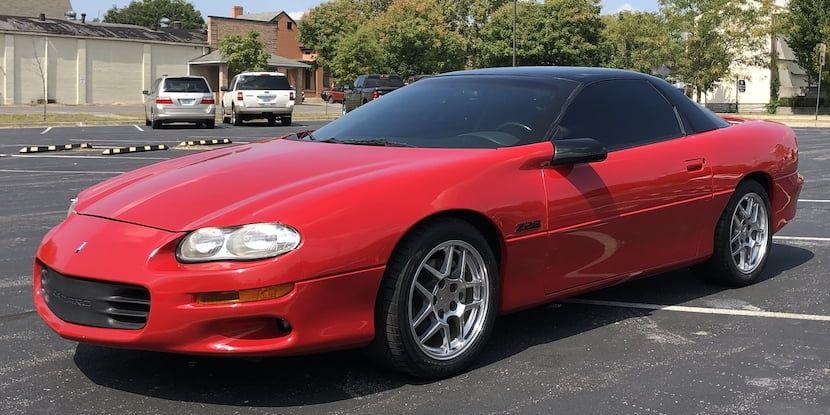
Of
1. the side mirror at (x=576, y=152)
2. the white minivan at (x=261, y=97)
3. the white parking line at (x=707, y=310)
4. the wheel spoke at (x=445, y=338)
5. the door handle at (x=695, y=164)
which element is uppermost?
the white minivan at (x=261, y=97)

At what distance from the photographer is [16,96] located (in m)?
48.3

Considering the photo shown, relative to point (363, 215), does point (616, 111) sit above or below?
above

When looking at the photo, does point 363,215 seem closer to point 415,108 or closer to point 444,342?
point 444,342

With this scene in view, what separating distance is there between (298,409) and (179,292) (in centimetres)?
69

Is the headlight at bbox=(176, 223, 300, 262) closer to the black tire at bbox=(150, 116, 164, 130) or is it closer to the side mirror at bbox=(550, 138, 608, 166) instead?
the side mirror at bbox=(550, 138, 608, 166)

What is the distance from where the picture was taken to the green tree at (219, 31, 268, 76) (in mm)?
49734

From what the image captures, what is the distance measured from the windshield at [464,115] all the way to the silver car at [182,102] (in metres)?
20.4

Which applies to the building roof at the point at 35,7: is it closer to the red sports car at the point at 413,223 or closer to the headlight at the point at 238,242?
the red sports car at the point at 413,223

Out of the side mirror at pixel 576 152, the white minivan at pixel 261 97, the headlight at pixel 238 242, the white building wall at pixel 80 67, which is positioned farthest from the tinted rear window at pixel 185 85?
the white building wall at pixel 80 67

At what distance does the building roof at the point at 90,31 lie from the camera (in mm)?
48625

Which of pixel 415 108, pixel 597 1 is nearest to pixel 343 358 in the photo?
pixel 415 108

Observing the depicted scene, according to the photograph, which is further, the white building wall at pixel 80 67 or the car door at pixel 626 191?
the white building wall at pixel 80 67

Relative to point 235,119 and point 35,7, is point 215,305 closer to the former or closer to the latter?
point 235,119

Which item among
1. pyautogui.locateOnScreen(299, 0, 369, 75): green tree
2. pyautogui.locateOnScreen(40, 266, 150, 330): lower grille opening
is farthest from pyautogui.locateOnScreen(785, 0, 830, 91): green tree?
pyautogui.locateOnScreen(40, 266, 150, 330): lower grille opening
